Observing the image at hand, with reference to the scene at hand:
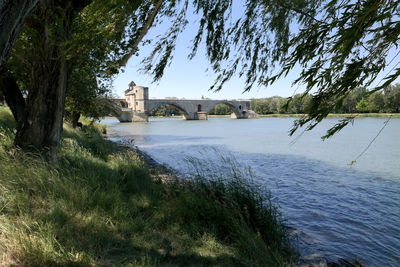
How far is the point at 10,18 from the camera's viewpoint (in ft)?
5.38

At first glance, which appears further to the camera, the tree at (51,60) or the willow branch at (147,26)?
the tree at (51,60)

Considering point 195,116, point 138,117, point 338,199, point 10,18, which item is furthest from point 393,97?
point 195,116

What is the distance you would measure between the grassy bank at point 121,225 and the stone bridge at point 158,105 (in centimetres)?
5824

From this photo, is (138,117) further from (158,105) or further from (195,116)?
(195,116)

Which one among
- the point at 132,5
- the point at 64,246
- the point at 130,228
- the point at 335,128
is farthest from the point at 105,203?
the point at 335,128

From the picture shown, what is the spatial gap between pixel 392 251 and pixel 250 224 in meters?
2.57

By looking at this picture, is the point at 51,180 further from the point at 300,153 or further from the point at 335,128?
the point at 300,153

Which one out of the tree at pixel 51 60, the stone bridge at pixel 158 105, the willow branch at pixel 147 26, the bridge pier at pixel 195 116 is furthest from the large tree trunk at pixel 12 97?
the bridge pier at pixel 195 116

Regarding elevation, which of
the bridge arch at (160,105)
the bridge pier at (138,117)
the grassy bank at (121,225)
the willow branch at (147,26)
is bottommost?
the grassy bank at (121,225)

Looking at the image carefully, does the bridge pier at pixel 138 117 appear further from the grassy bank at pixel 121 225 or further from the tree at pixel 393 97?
the tree at pixel 393 97

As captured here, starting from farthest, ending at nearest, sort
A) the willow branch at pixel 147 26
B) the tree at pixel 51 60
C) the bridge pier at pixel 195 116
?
1. the bridge pier at pixel 195 116
2. the tree at pixel 51 60
3. the willow branch at pixel 147 26

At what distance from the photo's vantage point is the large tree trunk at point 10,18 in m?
1.60

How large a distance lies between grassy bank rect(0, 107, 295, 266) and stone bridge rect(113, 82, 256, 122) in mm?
58240

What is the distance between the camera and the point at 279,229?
475 cm
